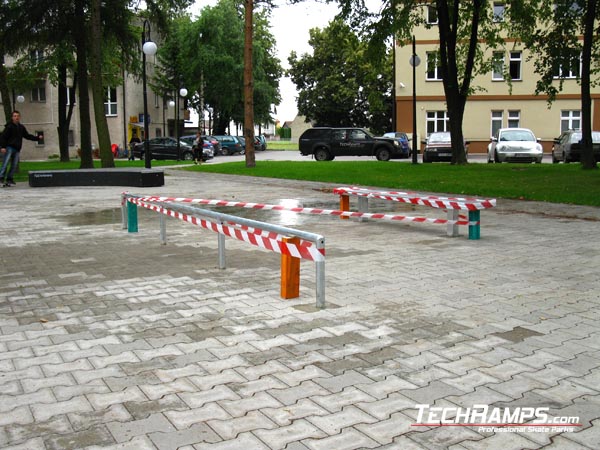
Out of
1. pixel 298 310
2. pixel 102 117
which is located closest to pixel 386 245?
pixel 298 310

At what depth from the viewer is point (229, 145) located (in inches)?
2240

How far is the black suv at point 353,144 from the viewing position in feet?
126

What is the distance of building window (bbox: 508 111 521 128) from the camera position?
50456 millimetres

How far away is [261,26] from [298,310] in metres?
72.7

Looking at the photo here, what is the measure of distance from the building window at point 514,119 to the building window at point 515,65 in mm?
2504

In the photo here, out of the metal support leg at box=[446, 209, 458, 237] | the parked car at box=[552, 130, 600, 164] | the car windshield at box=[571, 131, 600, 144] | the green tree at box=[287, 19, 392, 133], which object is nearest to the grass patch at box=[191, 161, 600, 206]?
the metal support leg at box=[446, 209, 458, 237]

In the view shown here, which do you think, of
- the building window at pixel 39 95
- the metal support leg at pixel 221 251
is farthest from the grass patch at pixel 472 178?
the building window at pixel 39 95

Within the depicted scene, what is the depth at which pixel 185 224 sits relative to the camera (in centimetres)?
1226

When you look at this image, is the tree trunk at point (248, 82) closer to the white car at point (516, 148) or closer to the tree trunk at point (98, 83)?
the tree trunk at point (98, 83)

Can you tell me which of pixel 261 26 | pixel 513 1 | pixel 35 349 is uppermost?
pixel 261 26

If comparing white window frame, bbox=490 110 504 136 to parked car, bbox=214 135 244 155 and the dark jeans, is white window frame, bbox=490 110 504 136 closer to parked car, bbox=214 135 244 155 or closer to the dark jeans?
parked car, bbox=214 135 244 155

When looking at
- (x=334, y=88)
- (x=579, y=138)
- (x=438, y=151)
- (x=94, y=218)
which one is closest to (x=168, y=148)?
(x=438, y=151)

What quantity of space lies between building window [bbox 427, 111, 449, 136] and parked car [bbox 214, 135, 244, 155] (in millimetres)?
15546

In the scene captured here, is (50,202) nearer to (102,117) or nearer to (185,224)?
(185,224)
